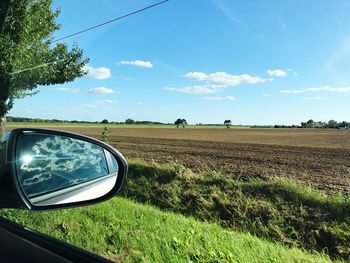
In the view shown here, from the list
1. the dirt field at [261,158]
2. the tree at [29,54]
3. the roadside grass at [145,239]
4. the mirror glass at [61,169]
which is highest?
the tree at [29,54]

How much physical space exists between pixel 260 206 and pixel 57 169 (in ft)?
25.9

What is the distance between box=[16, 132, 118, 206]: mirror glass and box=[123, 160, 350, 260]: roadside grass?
5.69m

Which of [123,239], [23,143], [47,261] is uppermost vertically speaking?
[23,143]

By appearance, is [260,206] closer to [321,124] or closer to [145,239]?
[145,239]

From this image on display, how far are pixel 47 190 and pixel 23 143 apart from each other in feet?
1.41

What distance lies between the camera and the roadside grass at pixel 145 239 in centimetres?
507

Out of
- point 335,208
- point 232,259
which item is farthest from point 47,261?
point 335,208

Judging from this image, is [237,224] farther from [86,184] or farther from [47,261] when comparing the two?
[47,261]

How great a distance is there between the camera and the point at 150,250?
5.14 metres

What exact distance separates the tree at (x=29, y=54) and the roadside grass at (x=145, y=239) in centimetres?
968

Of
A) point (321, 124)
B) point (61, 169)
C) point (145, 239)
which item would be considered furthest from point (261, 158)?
point (321, 124)

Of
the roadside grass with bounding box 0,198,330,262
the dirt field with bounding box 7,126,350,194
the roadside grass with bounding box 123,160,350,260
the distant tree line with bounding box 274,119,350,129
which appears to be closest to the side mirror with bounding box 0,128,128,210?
the roadside grass with bounding box 0,198,330,262

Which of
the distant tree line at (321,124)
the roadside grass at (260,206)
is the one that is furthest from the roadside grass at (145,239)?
the distant tree line at (321,124)

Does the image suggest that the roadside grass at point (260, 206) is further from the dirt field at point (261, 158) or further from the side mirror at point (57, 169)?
the side mirror at point (57, 169)
